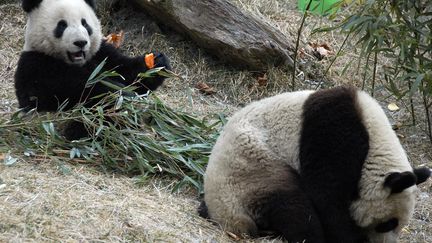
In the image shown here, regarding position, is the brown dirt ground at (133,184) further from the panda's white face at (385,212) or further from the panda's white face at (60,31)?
the panda's white face at (60,31)

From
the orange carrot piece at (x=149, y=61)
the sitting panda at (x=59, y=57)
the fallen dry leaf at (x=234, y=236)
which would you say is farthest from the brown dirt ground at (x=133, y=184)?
the orange carrot piece at (x=149, y=61)

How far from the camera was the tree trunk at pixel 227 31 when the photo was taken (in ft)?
24.1

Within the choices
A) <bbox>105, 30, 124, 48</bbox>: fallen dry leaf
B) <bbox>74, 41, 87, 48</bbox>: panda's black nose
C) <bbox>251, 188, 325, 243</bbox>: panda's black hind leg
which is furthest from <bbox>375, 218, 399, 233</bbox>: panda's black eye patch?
<bbox>105, 30, 124, 48</bbox>: fallen dry leaf

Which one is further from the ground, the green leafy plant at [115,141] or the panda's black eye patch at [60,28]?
the panda's black eye patch at [60,28]

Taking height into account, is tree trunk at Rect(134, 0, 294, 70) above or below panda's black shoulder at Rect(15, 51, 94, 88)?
above

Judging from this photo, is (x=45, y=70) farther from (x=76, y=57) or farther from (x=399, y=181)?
(x=399, y=181)

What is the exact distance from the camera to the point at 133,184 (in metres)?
5.10

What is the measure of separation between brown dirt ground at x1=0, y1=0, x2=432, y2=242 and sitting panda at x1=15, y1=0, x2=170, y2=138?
0.62 metres

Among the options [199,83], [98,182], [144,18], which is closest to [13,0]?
[144,18]

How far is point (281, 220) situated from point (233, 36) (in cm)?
336

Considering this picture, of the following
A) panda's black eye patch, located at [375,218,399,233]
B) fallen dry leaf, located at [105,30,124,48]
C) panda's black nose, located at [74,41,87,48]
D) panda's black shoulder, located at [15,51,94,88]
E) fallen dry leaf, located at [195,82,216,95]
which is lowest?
fallen dry leaf, located at [105,30,124,48]

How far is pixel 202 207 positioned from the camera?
4.75 m

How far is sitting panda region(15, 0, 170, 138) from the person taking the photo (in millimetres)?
5484

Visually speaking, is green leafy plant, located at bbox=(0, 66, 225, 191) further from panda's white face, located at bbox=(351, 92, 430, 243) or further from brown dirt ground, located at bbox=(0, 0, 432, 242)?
panda's white face, located at bbox=(351, 92, 430, 243)
